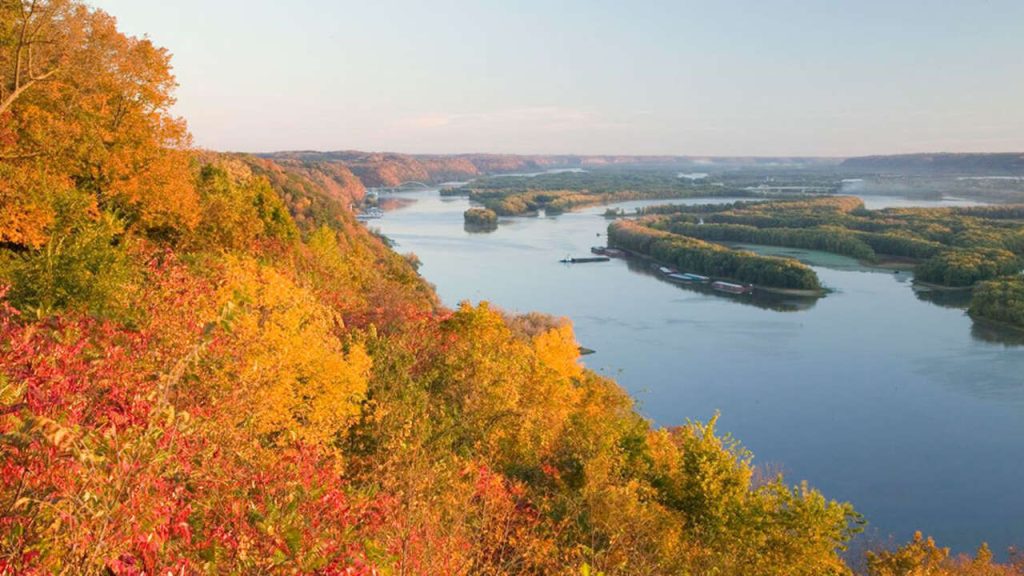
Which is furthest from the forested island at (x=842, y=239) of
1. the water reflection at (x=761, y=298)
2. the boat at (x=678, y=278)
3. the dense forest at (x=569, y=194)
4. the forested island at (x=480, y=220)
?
the dense forest at (x=569, y=194)

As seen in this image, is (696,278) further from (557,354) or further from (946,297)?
(557,354)

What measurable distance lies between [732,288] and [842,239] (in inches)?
925

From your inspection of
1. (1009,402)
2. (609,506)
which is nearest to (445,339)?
(609,506)

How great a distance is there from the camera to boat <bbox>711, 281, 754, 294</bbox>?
5041 cm

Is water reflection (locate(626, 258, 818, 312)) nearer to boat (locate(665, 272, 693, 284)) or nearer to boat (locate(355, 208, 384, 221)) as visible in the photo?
boat (locate(665, 272, 693, 284))

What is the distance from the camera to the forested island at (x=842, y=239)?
50625 millimetres

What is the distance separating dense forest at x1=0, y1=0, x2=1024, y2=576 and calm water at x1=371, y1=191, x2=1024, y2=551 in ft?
20.3

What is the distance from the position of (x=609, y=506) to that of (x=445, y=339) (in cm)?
478

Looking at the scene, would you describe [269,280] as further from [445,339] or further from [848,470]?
[848,470]

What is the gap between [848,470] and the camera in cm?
2286

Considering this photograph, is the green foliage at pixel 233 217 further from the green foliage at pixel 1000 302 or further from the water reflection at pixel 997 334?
the green foliage at pixel 1000 302

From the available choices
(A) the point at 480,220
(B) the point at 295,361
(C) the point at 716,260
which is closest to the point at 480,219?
(A) the point at 480,220

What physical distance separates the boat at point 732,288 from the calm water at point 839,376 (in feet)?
6.76

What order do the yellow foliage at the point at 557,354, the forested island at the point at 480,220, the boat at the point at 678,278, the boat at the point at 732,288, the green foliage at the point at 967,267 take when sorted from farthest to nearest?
the forested island at the point at 480,220, the boat at the point at 678,278, the boat at the point at 732,288, the green foliage at the point at 967,267, the yellow foliage at the point at 557,354
